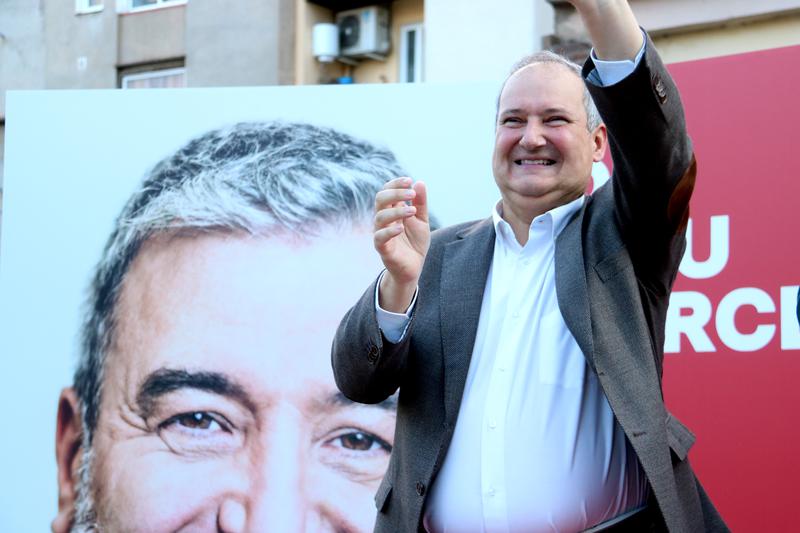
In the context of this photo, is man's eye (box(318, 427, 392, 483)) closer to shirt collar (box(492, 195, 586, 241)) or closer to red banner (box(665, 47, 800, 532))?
red banner (box(665, 47, 800, 532))

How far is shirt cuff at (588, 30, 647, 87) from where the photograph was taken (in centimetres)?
166

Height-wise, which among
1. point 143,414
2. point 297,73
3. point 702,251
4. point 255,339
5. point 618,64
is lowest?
point 143,414

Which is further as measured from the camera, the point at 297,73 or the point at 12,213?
the point at 297,73

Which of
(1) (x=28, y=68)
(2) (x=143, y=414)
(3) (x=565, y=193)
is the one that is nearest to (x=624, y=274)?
(3) (x=565, y=193)

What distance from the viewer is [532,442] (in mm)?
1801

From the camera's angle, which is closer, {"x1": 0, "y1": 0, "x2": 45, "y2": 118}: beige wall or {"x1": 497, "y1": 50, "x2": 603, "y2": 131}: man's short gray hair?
{"x1": 497, "y1": 50, "x2": 603, "y2": 131}: man's short gray hair

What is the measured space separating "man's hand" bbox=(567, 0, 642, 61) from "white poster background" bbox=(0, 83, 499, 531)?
1874mm

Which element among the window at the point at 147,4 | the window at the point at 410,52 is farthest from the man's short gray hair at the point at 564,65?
the window at the point at 147,4

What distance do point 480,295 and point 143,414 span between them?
72.7 inches

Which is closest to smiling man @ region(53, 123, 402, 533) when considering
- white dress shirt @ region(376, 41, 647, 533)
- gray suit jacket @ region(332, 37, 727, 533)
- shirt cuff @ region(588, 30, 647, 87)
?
gray suit jacket @ region(332, 37, 727, 533)

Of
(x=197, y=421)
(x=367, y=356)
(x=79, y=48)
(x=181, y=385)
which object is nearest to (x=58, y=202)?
(x=181, y=385)

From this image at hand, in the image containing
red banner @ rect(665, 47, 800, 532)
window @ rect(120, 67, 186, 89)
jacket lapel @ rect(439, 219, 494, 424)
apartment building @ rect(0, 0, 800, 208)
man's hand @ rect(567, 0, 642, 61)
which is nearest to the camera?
man's hand @ rect(567, 0, 642, 61)

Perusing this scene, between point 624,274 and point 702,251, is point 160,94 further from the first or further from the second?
point 624,274

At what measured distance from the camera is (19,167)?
3734 millimetres
